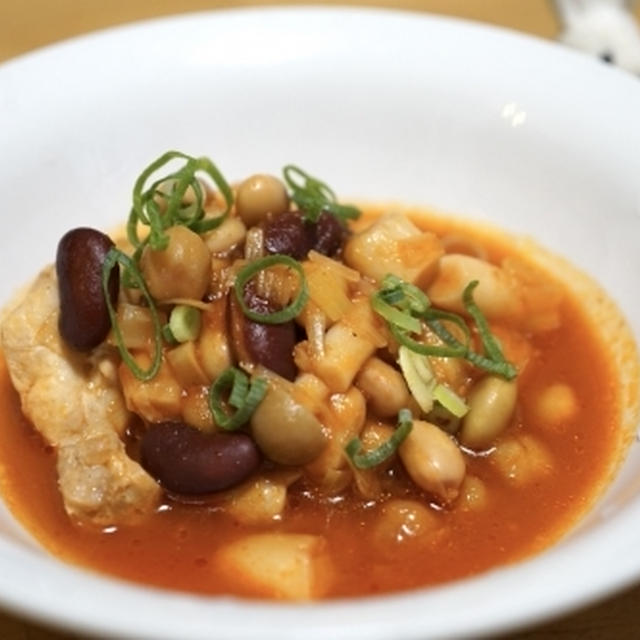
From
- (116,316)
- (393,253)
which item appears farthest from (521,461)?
(116,316)

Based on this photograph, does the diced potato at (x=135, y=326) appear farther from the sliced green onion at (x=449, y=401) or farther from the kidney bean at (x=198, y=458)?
the sliced green onion at (x=449, y=401)

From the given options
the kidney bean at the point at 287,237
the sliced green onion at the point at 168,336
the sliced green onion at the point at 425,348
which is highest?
the kidney bean at the point at 287,237

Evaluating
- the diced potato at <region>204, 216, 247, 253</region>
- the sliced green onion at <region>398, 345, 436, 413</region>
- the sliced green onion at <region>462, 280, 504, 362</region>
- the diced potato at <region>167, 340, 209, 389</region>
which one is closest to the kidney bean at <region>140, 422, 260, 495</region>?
Result: the diced potato at <region>167, 340, 209, 389</region>

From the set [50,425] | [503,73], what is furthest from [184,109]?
[50,425]

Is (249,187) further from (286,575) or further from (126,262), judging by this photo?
(286,575)

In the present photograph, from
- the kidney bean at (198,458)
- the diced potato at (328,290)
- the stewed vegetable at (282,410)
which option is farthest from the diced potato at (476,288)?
the kidney bean at (198,458)
